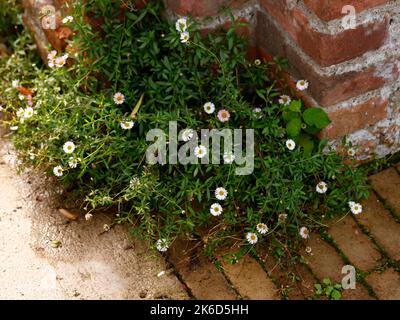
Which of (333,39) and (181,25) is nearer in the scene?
(333,39)

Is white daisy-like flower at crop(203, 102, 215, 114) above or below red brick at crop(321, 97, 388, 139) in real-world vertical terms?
below

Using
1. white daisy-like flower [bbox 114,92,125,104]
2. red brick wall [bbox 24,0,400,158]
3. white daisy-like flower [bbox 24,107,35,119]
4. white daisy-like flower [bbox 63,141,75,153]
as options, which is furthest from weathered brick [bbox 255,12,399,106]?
white daisy-like flower [bbox 24,107,35,119]

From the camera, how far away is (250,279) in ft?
7.98

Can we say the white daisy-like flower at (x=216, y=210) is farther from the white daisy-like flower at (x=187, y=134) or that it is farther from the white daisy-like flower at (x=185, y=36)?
the white daisy-like flower at (x=185, y=36)

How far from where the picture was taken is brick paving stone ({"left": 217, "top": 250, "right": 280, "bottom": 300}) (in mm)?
2383

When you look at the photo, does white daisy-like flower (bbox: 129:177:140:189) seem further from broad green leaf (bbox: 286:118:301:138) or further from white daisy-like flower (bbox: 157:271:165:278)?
broad green leaf (bbox: 286:118:301:138)

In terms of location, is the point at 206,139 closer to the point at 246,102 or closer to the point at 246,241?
the point at 246,102

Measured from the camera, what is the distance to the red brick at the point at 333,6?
223 centimetres

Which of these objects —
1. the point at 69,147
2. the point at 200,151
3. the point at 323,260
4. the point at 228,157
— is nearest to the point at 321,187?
the point at 323,260

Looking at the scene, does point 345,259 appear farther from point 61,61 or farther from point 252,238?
point 61,61

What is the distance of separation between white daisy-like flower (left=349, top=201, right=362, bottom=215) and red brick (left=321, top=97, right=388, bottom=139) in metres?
0.27

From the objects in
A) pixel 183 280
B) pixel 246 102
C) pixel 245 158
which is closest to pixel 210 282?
pixel 183 280

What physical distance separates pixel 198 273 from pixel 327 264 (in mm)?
489
